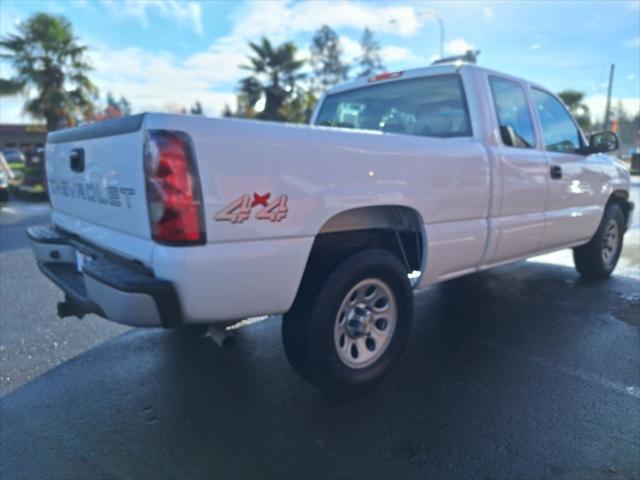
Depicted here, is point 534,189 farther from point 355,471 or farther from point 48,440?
point 48,440

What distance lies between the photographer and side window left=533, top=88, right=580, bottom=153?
14.3ft

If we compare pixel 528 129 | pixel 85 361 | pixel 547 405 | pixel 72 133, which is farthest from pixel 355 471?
pixel 528 129

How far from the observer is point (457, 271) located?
345 cm

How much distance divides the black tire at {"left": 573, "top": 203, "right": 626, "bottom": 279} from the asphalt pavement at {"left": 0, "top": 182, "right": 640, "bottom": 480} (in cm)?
105

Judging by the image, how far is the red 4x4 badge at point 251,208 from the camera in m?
2.18

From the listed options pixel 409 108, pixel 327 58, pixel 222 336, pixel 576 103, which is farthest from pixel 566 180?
pixel 327 58

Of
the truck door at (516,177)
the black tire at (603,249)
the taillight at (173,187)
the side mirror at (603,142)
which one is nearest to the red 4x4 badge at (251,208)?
the taillight at (173,187)

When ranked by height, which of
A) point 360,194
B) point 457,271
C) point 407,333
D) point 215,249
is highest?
point 360,194

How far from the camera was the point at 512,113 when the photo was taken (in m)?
3.99

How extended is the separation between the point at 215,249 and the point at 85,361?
6.27 ft

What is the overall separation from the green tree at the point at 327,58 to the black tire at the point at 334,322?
50.1 m

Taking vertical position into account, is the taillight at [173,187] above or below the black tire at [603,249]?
above

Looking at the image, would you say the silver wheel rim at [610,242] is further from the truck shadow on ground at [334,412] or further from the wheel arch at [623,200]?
the truck shadow on ground at [334,412]

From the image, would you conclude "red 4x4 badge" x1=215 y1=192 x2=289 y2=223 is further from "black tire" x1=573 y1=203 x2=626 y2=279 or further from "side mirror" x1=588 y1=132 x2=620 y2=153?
"black tire" x1=573 y1=203 x2=626 y2=279
